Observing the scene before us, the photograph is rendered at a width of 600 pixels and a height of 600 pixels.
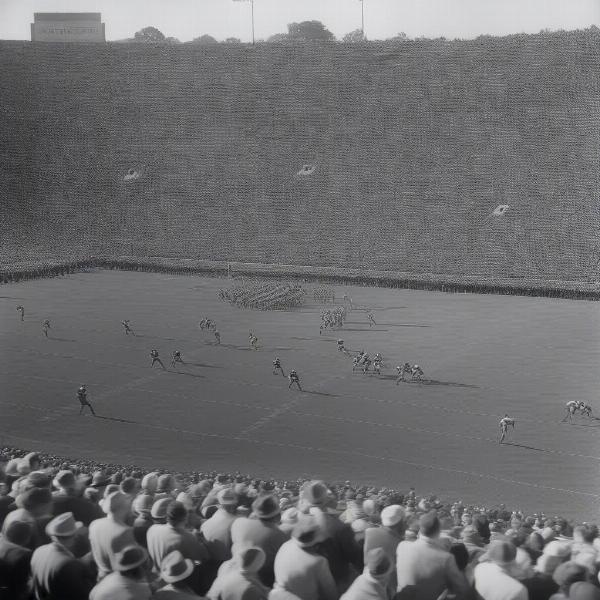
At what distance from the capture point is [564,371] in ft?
84.6

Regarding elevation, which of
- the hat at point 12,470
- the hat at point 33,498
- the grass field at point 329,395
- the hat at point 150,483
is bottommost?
the grass field at point 329,395

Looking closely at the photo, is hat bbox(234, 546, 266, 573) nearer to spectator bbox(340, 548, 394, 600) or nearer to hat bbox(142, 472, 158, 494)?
spectator bbox(340, 548, 394, 600)

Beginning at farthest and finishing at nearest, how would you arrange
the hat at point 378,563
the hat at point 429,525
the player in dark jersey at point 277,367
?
the player in dark jersey at point 277,367 → the hat at point 429,525 → the hat at point 378,563

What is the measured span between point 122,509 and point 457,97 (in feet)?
156

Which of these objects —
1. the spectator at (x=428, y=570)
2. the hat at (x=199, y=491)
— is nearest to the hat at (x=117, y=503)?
the spectator at (x=428, y=570)

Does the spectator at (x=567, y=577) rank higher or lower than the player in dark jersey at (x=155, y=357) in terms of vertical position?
higher

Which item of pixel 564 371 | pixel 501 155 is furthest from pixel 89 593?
pixel 501 155

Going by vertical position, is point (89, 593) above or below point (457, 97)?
below

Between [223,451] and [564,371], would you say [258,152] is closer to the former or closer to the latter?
[564,371]

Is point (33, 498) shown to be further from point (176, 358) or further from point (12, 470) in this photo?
point (176, 358)

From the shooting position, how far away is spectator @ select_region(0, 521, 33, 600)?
6.52 metres

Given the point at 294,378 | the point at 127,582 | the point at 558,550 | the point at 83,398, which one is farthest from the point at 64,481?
the point at 294,378

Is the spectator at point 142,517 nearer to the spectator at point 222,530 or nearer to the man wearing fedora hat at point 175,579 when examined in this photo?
the spectator at point 222,530

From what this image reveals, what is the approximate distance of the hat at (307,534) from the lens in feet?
20.4
